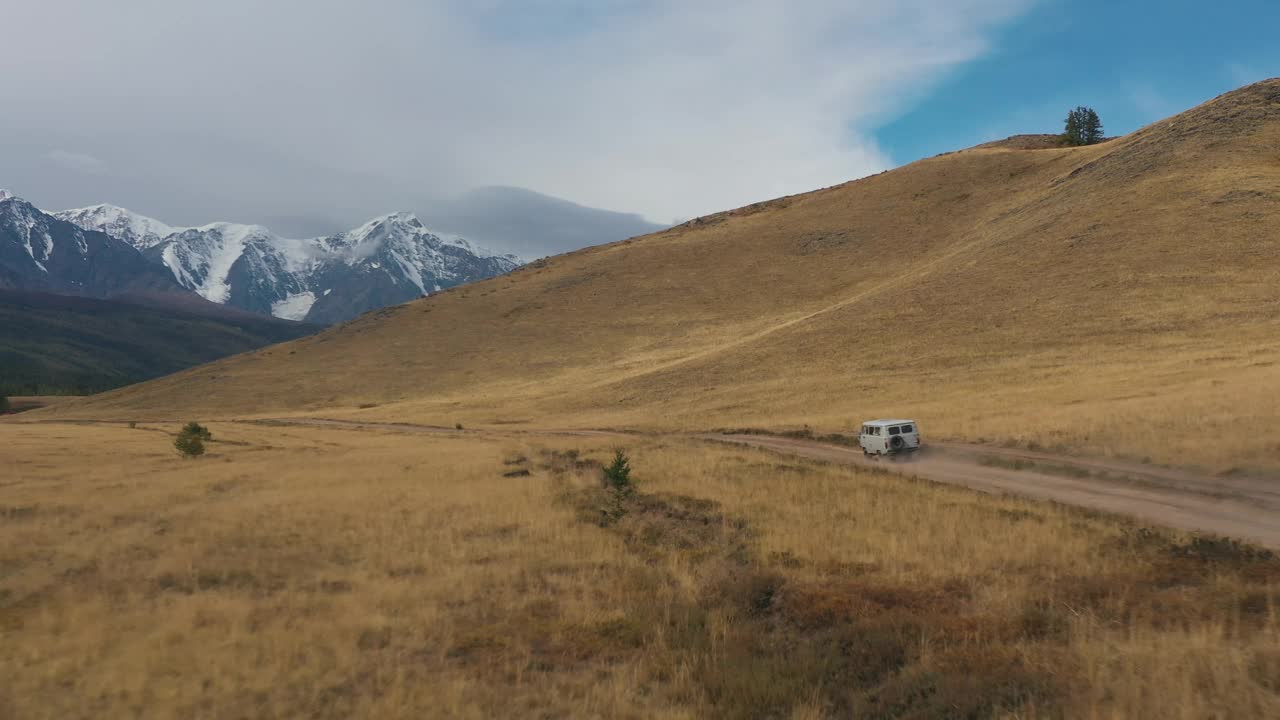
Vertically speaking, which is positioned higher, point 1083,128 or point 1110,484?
point 1083,128

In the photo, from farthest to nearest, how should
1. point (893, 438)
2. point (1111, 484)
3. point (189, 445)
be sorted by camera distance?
point (189, 445)
point (893, 438)
point (1111, 484)

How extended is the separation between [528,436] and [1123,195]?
69.4 metres

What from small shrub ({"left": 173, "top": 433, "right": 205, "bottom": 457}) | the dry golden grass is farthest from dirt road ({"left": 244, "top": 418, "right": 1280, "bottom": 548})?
small shrub ({"left": 173, "top": 433, "right": 205, "bottom": 457})

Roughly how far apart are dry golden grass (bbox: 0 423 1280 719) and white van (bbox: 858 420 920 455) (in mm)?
8278

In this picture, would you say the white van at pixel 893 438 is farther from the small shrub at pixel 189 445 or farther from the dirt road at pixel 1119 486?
the small shrub at pixel 189 445

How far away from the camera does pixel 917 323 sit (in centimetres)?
5784

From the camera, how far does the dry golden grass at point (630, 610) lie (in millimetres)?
7223

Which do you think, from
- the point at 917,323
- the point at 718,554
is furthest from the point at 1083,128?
the point at 718,554

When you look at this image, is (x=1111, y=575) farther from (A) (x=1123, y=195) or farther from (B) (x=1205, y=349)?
(A) (x=1123, y=195)

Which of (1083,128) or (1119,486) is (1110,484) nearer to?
(1119,486)

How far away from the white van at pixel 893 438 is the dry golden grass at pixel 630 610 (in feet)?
27.2

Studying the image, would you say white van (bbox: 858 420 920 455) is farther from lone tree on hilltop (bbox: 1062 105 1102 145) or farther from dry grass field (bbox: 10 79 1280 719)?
lone tree on hilltop (bbox: 1062 105 1102 145)

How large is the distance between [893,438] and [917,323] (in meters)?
33.9

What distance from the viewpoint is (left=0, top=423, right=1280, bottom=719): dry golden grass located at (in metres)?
7.22
